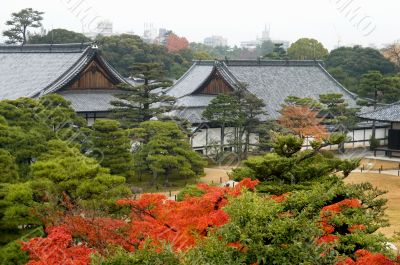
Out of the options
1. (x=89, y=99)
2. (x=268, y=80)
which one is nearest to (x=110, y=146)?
(x=89, y=99)

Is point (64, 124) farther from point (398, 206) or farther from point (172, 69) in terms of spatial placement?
point (172, 69)

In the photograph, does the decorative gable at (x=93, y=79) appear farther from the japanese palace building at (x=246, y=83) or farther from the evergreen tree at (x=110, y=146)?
the evergreen tree at (x=110, y=146)

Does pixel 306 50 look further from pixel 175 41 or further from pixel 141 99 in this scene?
pixel 175 41

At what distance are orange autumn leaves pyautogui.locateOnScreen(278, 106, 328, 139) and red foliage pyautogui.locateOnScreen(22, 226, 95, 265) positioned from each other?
23.3 meters

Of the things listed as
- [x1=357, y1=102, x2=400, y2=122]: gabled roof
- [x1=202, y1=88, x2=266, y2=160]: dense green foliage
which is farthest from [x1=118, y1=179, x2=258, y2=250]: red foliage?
[x1=357, y1=102, x2=400, y2=122]: gabled roof

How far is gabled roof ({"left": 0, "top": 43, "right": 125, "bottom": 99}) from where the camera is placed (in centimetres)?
3206

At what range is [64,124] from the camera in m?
24.2

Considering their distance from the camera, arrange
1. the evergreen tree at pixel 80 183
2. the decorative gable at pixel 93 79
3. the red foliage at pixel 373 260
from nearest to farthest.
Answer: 1. the red foliage at pixel 373 260
2. the evergreen tree at pixel 80 183
3. the decorative gable at pixel 93 79

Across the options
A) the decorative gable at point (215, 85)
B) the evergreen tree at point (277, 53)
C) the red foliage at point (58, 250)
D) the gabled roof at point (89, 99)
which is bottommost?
the red foliage at point (58, 250)

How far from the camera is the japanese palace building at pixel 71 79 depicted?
31594mm

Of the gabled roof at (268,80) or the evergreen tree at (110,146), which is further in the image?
the gabled roof at (268,80)

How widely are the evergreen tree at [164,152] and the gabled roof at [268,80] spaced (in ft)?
33.2

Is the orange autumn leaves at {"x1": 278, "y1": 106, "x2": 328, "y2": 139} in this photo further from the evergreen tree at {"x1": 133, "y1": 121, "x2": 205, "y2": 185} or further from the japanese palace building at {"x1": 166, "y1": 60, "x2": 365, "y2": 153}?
the evergreen tree at {"x1": 133, "y1": 121, "x2": 205, "y2": 185}

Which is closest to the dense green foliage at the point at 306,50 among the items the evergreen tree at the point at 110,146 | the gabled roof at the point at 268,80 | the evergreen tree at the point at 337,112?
the gabled roof at the point at 268,80
